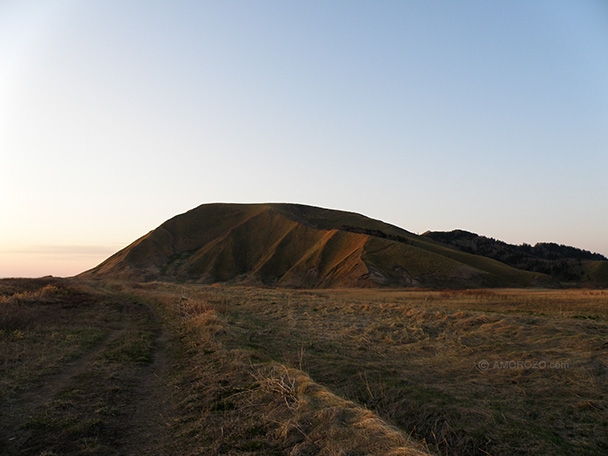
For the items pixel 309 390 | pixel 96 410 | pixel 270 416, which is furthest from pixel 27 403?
pixel 309 390

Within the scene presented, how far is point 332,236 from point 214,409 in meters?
90.4

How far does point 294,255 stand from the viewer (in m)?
101

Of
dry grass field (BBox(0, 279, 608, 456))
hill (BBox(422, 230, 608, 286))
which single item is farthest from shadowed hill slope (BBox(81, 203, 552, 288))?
dry grass field (BBox(0, 279, 608, 456))

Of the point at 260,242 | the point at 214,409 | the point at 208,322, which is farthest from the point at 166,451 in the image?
the point at 260,242

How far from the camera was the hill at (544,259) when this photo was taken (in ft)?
300

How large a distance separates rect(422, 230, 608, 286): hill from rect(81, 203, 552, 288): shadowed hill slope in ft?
72.1

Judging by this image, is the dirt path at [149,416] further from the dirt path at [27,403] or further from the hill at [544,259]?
the hill at [544,259]

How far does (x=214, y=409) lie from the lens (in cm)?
757

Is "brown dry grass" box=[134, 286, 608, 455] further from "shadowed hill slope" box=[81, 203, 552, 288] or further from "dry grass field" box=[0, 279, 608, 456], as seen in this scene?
"shadowed hill slope" box=[81, 203, 552, 288]

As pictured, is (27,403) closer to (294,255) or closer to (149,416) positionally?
(149,416)

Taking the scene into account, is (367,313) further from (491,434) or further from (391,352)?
(491,434)

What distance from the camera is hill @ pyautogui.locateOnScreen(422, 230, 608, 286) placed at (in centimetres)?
9144

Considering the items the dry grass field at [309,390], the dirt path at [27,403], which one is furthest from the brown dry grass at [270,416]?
the dirt path at [27,403]

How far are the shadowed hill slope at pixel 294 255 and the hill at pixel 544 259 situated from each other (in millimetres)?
21991
